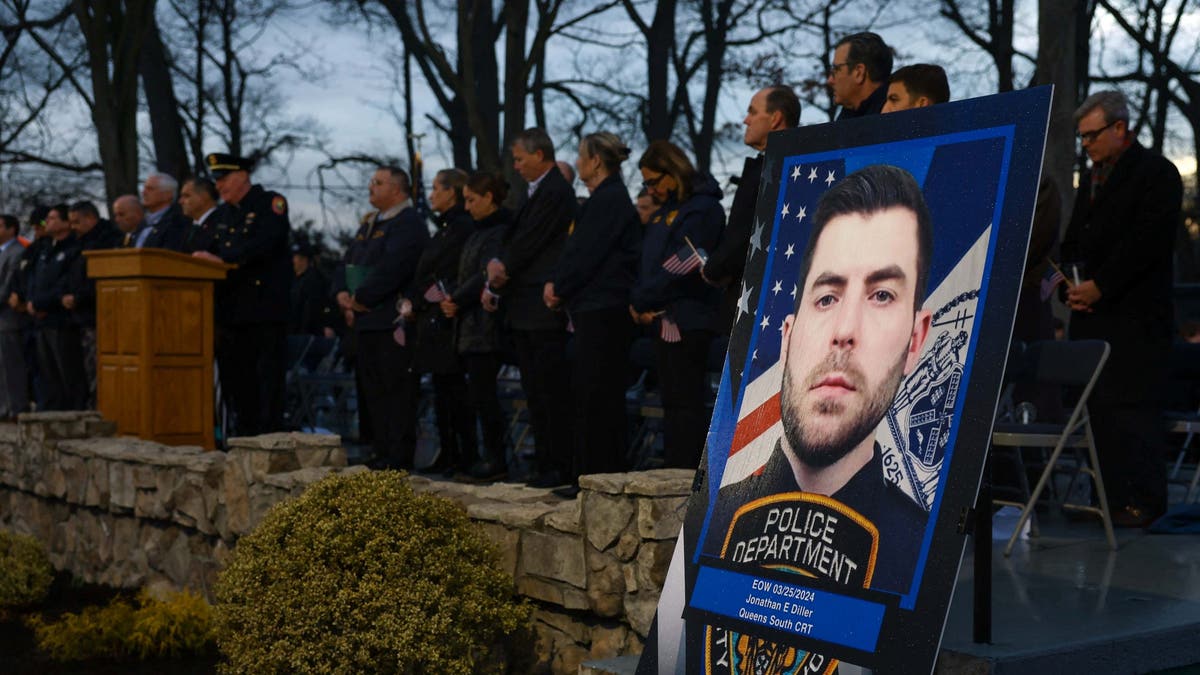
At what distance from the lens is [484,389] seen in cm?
877

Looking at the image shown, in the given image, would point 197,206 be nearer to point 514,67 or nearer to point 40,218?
point 40,218

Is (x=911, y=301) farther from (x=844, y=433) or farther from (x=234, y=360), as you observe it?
(x=234, y=360)

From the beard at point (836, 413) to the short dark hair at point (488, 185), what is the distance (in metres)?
5.00

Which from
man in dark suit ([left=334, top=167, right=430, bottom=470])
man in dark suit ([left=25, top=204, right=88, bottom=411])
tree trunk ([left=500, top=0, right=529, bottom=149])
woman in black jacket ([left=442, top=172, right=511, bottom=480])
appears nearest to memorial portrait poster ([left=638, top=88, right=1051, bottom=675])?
woman in black jacket ([left=442, top=172, right=511, bottom=480])

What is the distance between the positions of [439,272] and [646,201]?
5.23 ft

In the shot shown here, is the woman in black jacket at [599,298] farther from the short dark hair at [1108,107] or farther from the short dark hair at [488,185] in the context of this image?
the short dark hair at [1108,107]

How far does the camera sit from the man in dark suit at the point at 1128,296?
6.88m

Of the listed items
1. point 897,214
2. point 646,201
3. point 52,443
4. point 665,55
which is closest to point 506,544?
point 897,214

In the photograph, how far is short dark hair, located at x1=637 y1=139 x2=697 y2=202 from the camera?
7.38m

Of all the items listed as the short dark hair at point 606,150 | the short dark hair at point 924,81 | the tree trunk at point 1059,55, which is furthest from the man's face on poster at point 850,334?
the tree trunk at point 1059,55

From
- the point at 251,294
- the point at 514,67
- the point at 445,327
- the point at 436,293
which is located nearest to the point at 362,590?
the point at 445,327

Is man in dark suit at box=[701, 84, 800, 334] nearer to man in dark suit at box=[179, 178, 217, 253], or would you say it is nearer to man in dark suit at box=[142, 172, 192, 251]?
man in dark suit at box=[179, 178, 217, 253]

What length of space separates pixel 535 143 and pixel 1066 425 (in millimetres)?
3199

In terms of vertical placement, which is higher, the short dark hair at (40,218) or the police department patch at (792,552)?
the short dark hair at (40,218)
